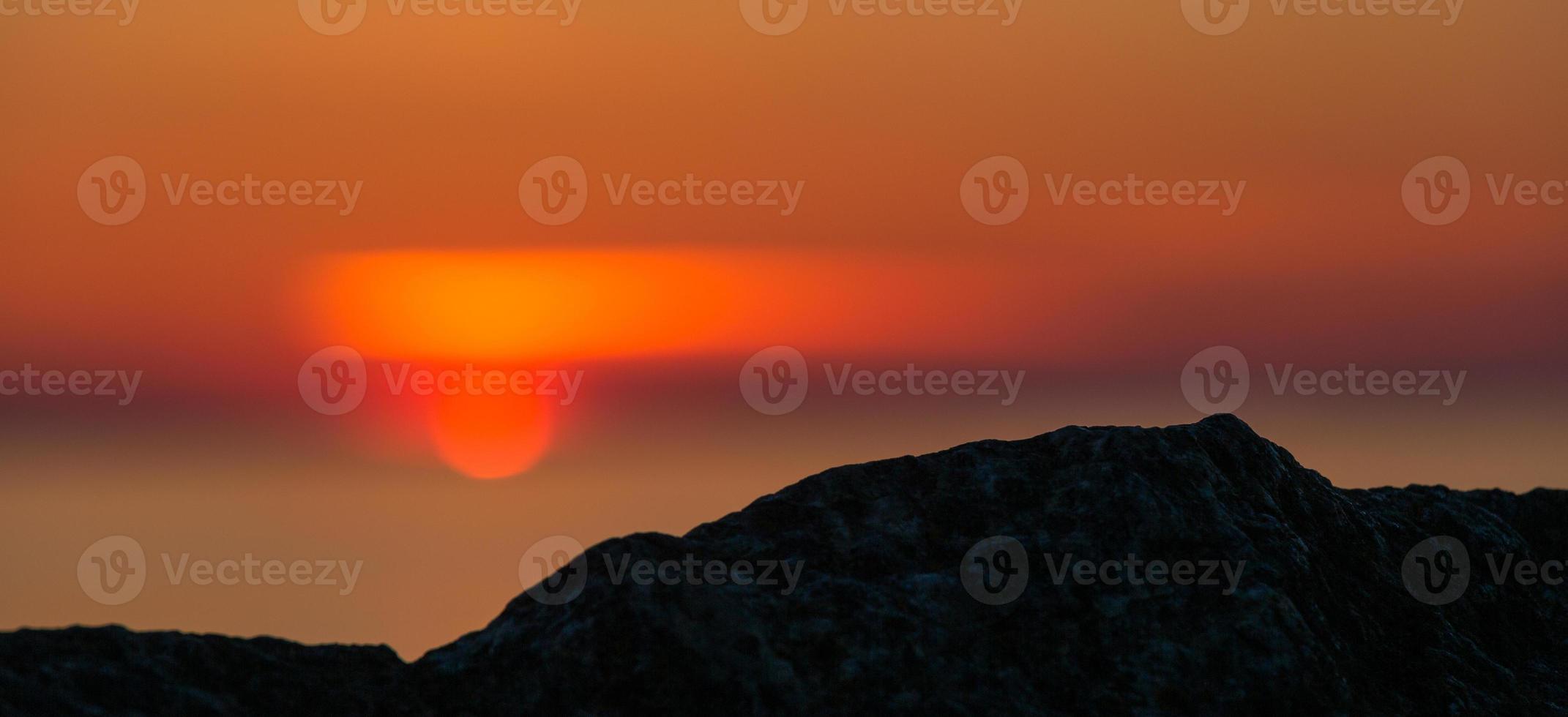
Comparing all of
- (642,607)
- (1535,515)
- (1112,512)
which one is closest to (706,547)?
(642,607)

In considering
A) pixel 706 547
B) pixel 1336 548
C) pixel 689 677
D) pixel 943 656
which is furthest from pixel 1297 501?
pixel 689 677

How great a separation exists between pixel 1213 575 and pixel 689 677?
14.7 ft

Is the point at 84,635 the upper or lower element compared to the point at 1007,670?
upper

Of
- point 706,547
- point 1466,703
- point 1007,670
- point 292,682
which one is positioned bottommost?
point 1466,703

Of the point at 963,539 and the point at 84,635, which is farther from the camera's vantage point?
the point at 963,539

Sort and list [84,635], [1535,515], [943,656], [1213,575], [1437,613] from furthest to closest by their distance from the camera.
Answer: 1. [1535,515]
2. [1437,613]
3. [1213,575]
4. [943,656]
5. [84,635]

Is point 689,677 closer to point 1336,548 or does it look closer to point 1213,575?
point 1213,575

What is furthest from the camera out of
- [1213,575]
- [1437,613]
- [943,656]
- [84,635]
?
[1437,613]

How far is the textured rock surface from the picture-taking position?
9742 millimetres

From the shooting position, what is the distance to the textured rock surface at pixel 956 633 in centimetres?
974

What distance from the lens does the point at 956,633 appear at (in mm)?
10672

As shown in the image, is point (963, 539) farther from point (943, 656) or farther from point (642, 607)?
point (642, 607)

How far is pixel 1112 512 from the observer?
11.8 meters

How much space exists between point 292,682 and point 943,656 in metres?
4.88
